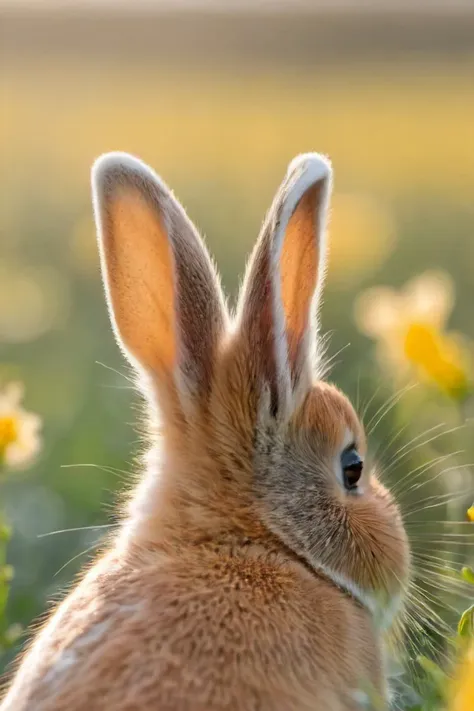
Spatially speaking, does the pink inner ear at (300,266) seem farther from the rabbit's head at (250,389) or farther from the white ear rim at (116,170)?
the white ear rim at (116,170)

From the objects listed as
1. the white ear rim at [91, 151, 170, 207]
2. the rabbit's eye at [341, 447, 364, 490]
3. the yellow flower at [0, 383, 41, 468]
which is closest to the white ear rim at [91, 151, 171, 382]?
the white ear rim at [91, 151, 170, 207]

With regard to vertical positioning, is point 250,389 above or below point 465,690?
above

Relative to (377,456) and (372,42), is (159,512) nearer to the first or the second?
(377,456)

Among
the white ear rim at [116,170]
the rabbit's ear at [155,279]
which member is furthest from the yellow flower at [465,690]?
the white ear rim at [116,170]

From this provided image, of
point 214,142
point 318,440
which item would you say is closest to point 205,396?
point 318,440

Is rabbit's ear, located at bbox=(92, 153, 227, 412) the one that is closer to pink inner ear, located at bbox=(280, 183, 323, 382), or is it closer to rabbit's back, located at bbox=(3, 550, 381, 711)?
pink inner ear, located at bbox=(280, 183, 323, 382)

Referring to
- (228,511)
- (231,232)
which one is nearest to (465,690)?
(228,511)

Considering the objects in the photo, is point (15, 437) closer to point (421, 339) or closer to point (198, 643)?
point (421, 339)

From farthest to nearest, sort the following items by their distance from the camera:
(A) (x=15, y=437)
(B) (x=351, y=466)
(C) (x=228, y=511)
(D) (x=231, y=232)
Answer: (D) (x=231, y=232) → (A) (x=15, y=437) → (B) (x=351, y=466) → (C) (x=228, y=511)
